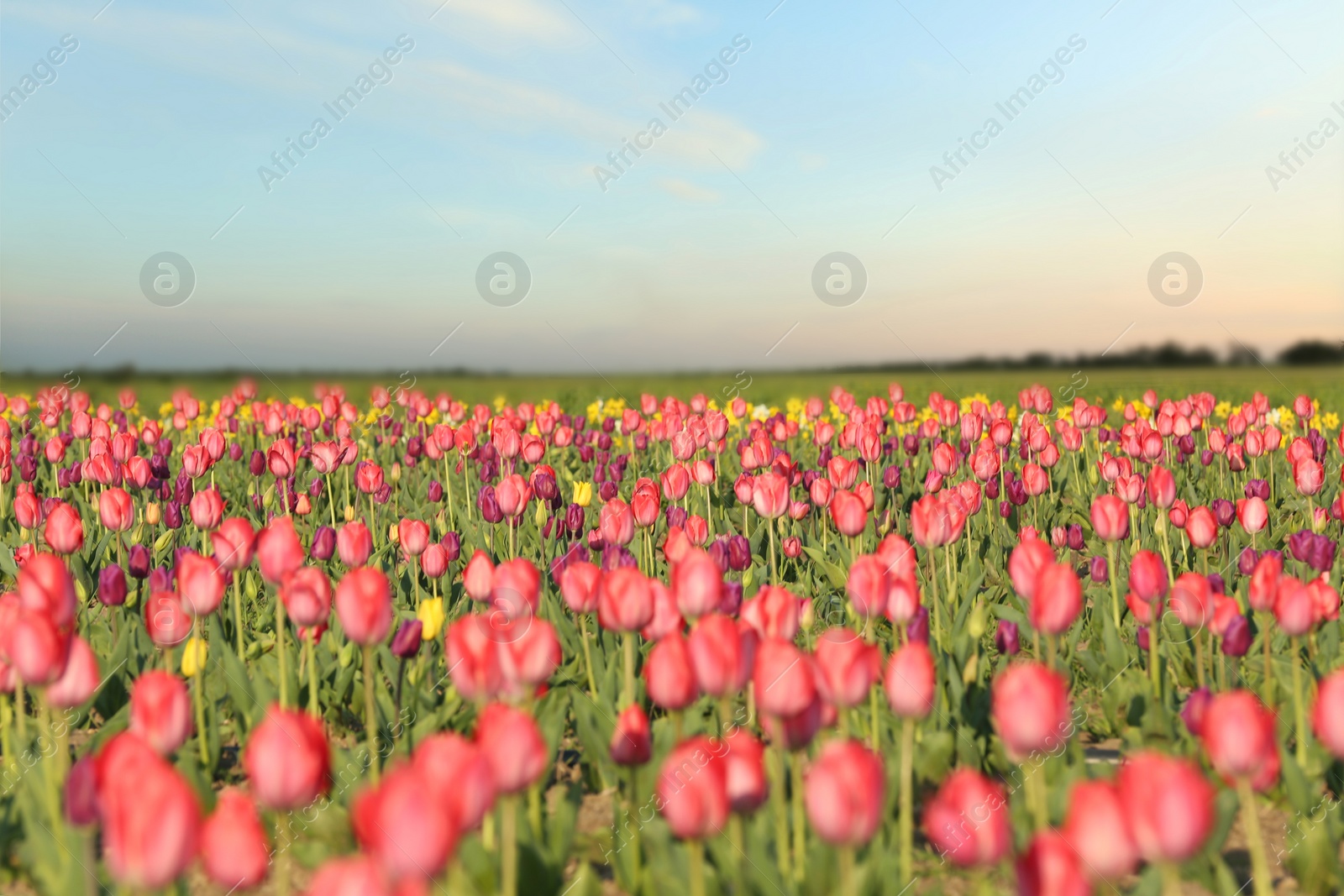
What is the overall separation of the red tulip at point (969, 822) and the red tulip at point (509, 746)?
912 millimetres

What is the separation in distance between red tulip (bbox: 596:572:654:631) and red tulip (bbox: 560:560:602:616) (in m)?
0.36

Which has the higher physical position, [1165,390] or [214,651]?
[1165,390]

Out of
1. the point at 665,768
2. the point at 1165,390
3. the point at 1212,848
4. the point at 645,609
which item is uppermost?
the point at 1165,390

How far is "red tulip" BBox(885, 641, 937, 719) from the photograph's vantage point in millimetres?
2521

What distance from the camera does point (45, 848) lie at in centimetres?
276

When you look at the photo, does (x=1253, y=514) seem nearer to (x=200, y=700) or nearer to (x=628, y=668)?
(x=628, y=668)

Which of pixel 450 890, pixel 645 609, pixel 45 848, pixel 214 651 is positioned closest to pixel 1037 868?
pixel 450 890

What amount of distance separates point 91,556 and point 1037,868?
6.61 metres

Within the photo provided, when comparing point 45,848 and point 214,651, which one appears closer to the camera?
point 45,848

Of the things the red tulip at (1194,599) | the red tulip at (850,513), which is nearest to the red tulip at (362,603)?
the red tulip at (850,513)

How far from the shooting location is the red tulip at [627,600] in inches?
121

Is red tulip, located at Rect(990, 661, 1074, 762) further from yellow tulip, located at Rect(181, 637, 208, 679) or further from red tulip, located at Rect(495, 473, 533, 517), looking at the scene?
red tulip, located at Rect(495, 473, 533, 517)

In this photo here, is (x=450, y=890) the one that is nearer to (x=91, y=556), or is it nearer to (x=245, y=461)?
(x=91, y=556)

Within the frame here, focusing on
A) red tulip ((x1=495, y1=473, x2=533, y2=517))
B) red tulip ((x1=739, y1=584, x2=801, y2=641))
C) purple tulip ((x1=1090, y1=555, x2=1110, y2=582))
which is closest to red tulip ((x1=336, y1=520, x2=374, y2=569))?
red tulip ((x1=495, y1=473, x2=533, y2=517))
